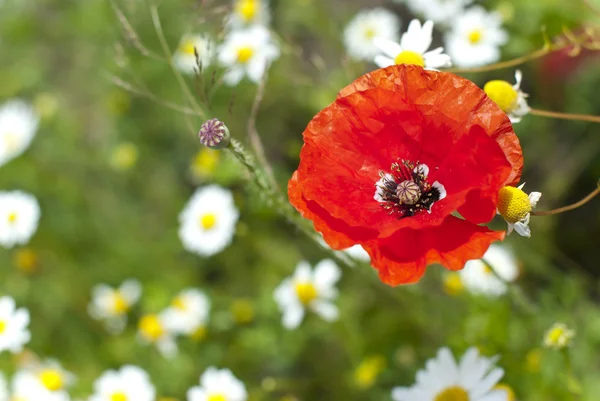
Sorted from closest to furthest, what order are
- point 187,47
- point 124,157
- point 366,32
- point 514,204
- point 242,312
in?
point 514,204
point 242,312
point 187,47
point 366,32
point 124,157

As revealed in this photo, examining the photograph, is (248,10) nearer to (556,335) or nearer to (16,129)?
(16,129)

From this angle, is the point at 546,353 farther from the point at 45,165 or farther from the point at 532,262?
the point at 45,165

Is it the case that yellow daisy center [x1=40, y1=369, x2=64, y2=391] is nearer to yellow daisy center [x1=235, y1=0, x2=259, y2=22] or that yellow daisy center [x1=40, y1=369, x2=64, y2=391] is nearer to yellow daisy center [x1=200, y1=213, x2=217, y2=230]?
yellow daisy center [x1=200, y1=213, x2=217, y2=230]

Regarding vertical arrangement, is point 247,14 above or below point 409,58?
above

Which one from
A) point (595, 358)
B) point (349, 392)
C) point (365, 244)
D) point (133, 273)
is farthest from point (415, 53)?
point (133, 273)

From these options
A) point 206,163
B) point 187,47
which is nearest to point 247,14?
point 187,47

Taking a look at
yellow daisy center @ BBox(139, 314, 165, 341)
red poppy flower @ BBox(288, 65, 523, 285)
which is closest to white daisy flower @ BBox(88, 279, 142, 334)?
yellow daisy center @ BBox(139, 314, 165, 341)

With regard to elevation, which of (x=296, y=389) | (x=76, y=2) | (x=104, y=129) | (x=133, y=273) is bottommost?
(x=296, y=389)
